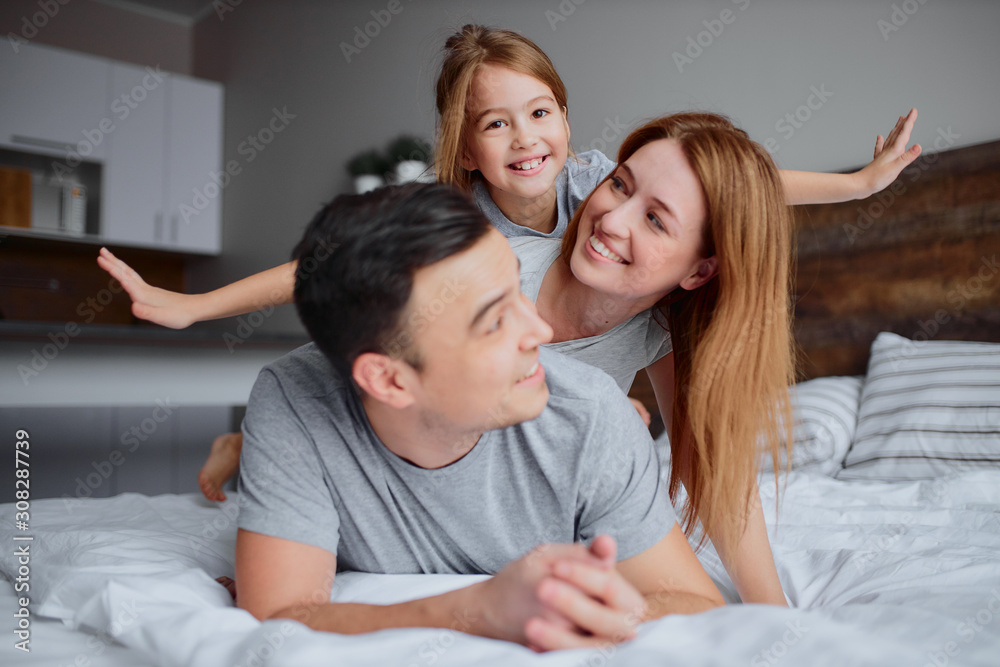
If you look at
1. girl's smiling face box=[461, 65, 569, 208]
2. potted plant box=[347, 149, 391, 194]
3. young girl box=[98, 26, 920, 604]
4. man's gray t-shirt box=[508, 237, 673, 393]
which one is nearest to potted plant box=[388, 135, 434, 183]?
potted plant box=[347, 149, 391, 194]

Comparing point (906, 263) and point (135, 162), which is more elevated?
point (135, 162)

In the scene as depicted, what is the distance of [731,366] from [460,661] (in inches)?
27.4

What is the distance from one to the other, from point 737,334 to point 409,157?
2570mm

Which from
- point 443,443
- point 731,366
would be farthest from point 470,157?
point 443,443

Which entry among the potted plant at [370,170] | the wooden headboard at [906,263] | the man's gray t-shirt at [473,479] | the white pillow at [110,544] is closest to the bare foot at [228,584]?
the white pillow at [110,544]

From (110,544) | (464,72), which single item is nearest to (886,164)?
(464,72)

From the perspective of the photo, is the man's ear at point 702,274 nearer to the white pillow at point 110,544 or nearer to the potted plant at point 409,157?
the white pillow at point 110,544

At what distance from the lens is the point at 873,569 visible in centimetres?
105

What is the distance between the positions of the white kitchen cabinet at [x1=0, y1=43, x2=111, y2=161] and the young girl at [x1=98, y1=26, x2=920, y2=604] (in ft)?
11.5

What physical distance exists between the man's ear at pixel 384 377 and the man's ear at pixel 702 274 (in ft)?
1.96

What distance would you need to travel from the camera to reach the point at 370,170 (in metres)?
3.67

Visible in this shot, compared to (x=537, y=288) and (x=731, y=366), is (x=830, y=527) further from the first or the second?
(x=537, y=288)

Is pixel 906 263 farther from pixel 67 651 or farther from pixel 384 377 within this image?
pixel 67 651

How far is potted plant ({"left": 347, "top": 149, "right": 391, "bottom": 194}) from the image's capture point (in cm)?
362
